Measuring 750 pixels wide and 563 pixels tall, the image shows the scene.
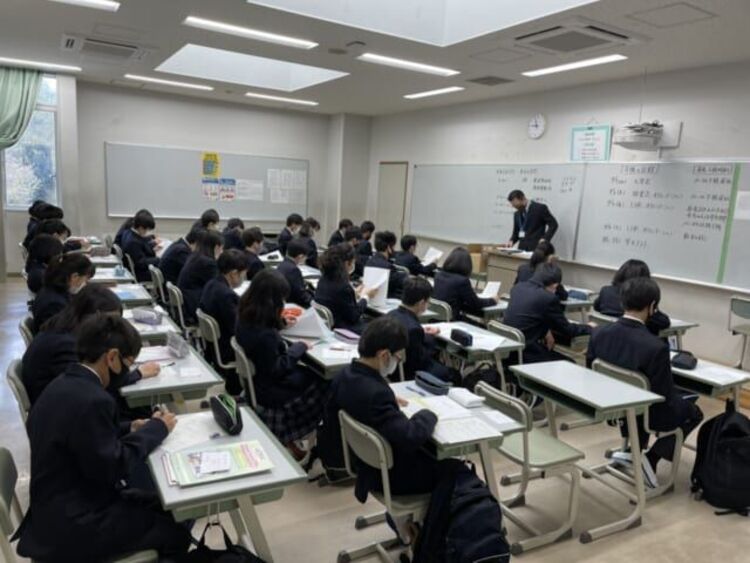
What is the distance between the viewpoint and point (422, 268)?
6035 millimetres

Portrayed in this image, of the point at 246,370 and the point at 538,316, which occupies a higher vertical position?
the point at 538,316

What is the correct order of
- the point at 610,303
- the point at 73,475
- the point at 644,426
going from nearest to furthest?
the point at 73,475, the point at 644,426, the point at 610,303

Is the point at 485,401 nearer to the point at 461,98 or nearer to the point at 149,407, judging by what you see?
the point at 149,407

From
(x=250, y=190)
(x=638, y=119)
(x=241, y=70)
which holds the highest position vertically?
(x=241, y=70)

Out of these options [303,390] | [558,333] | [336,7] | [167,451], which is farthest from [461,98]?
[167,451]

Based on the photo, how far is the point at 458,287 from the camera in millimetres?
4402

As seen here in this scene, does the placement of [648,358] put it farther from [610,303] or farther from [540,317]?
[610,303]

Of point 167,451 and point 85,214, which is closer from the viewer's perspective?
point 167,451

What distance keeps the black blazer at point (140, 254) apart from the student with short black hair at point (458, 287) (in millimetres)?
3247

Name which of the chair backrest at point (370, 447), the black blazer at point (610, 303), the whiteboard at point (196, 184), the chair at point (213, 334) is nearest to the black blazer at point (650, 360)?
the black blazer at point (610, 303)

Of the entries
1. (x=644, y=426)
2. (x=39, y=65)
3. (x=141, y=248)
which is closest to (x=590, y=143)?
(x=644, y=426)

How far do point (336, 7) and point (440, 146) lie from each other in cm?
460

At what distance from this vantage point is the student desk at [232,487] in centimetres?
158

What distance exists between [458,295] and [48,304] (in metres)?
2.86
